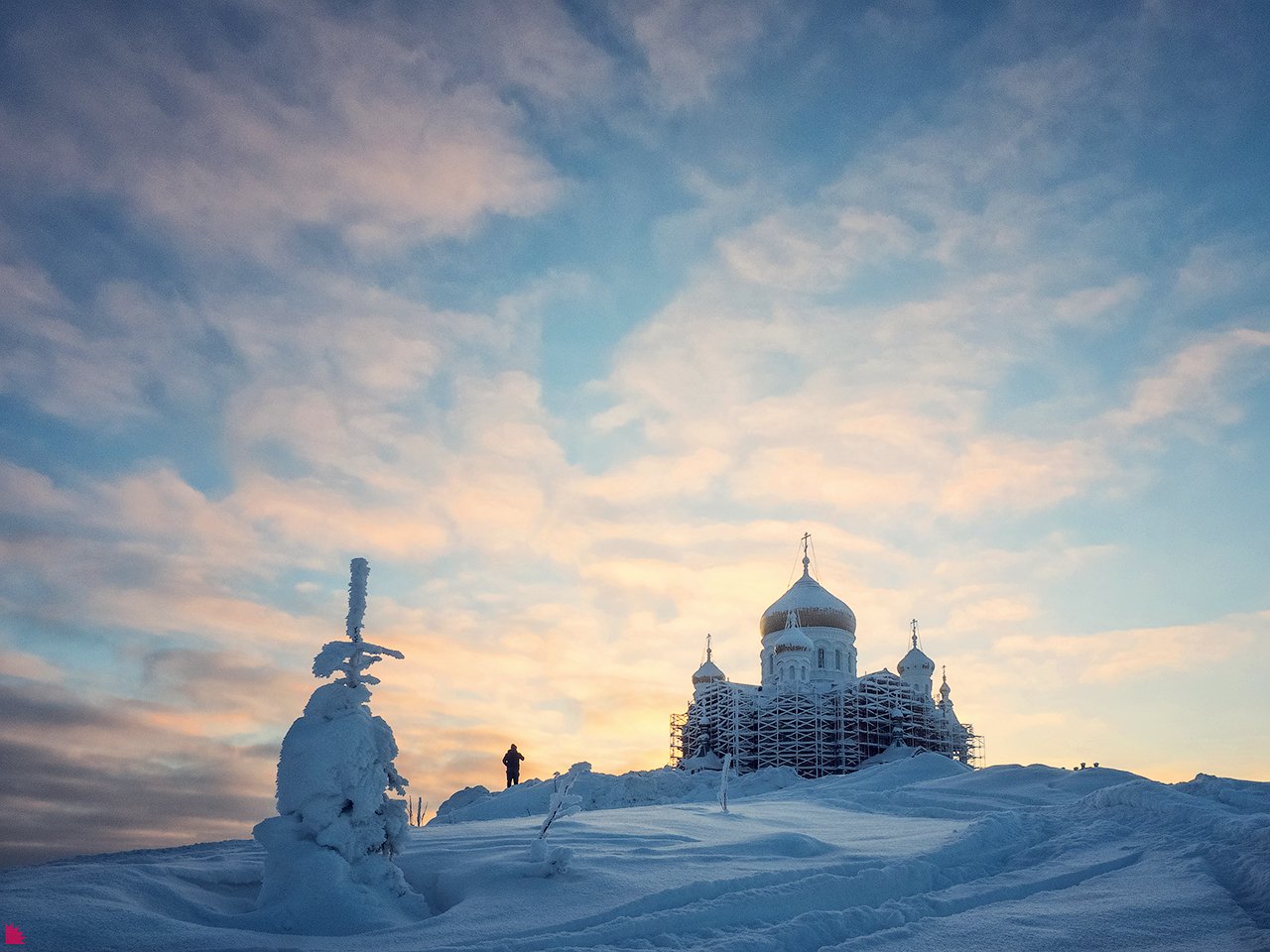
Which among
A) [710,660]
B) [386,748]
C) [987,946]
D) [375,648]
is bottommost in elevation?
[987,946]

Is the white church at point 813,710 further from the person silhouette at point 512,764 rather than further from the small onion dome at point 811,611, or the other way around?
the person silhouette at point 512,764

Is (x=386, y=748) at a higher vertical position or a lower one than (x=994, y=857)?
higher

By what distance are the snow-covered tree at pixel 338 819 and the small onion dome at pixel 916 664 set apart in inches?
1983

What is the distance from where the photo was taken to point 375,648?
13.7 meters

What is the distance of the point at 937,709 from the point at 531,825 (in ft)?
133

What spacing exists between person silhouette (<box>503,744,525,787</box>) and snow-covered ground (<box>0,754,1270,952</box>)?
2008cm

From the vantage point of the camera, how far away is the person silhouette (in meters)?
39.3

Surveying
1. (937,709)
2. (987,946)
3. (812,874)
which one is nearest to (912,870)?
(812,874)

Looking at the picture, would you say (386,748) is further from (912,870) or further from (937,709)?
(937,709)

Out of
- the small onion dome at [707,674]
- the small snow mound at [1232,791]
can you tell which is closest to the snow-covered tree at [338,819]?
the small snow mound at [1232,791]

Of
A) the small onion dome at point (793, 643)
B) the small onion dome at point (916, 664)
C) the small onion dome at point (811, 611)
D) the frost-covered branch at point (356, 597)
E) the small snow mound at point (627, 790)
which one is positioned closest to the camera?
the frost-covered branch at point (356, 597)

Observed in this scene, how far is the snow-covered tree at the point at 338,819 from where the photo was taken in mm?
11852

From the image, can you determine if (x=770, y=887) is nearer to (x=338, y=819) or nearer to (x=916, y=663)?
(x=338, y=819)

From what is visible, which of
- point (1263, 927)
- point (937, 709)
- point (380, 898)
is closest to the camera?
point (1263, 927)
